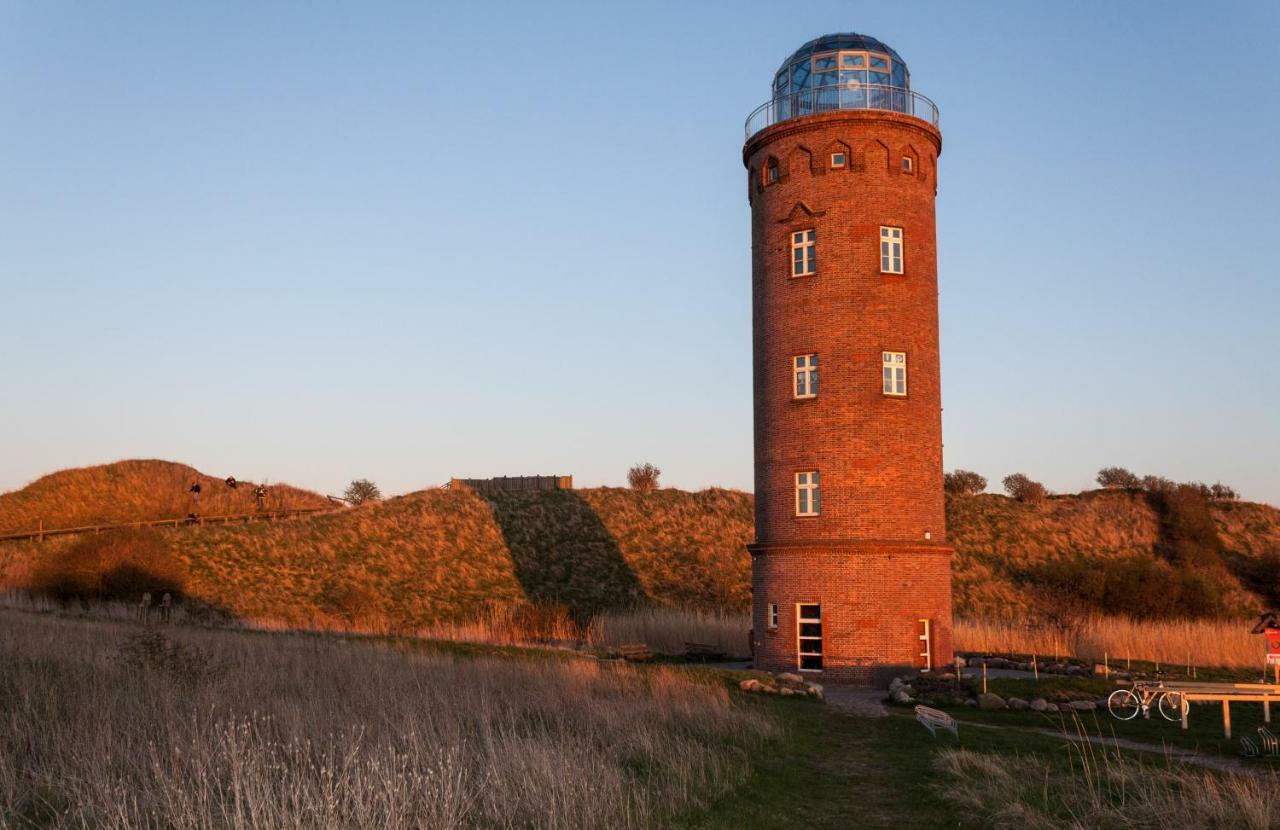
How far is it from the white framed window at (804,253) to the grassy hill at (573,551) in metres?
26.3

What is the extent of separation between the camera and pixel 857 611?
97.1 feet

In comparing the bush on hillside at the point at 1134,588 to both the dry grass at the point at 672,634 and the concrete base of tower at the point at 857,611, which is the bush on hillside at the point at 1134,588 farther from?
the concrete base of tower at the point at 857,611

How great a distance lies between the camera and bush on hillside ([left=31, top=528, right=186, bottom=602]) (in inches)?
1809

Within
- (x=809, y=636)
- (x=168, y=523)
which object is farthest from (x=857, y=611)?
(x=168, y=523)

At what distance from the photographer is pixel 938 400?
31.8 meters

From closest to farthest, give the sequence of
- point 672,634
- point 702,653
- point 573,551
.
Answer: point 702,653, point 672,634, point 573,551

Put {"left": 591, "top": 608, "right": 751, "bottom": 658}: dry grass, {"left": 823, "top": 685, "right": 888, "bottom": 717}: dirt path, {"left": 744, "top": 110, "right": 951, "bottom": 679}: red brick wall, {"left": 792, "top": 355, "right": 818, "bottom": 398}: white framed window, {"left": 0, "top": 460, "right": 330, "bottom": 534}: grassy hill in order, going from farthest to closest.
→ {"left": 0, "top": 460, "right": 330, "bottom": 534}: grassy hill → {"left": 591, "top": 608, "right": 751, "bottom": 658}: dry grass → {"left": 792, "top": 355, "right": 818, "bottom": 398}: white framed window → {"left": 744, "top": 110, "right": 951, "bottom": 679}: red brick wall → {"left": 823, "top": 685, "right": 888, "bottom": 717}: dirt path

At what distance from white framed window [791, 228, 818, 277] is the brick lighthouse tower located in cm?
5

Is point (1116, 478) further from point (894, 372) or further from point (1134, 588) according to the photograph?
point (894, 372)

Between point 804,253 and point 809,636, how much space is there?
11374 millimetres

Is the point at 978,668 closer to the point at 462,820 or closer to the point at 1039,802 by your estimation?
the point at 1039,802

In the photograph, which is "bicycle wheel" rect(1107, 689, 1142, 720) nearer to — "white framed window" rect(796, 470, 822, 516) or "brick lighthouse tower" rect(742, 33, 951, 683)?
"brick lighthouse tower" rect(742, 33, 951, 683)

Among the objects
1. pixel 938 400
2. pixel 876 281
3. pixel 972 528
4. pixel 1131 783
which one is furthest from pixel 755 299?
pixel 972 528

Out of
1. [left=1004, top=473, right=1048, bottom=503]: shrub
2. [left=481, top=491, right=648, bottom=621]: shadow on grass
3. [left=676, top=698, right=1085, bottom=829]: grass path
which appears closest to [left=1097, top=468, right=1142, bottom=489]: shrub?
[left=1004, top=473, right=1048, bottom=503]: shrub
